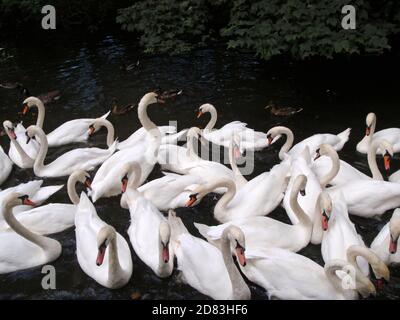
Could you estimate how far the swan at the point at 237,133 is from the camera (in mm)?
8617

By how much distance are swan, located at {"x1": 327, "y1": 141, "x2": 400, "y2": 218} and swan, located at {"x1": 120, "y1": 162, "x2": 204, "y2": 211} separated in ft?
7.00

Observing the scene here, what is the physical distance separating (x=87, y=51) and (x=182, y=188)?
9485 mm

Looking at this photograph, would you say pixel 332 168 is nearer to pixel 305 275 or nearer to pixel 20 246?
pixel 305 275

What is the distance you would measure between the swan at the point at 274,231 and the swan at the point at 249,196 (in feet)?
1.58

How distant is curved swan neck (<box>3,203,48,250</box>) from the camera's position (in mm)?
5773

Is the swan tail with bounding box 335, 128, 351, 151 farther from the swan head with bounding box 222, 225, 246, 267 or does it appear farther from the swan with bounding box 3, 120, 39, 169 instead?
the swan with bounding box 3, 120, 39, 169

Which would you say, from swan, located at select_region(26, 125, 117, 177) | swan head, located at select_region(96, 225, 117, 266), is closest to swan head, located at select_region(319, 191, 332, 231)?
swan head, located at select_region(96, 225, 117, 266)

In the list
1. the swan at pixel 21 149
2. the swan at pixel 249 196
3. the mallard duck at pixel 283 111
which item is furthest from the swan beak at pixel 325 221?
the swan at pixel 21 149

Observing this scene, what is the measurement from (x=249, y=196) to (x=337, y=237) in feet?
4.80

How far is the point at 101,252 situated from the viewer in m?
5.12

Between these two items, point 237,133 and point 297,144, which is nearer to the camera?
point 297,144

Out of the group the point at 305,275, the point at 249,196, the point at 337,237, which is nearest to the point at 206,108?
the point at 249,196

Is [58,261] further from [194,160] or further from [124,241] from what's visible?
[194,160]

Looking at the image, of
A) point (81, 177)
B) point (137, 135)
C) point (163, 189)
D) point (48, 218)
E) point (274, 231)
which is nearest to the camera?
point (274, 231)
